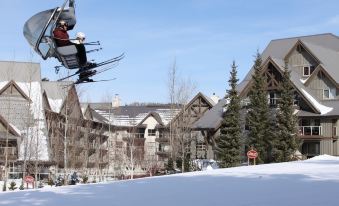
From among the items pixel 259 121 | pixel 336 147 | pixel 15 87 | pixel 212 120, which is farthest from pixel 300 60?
pixel 15 87

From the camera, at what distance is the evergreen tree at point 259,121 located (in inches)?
1489

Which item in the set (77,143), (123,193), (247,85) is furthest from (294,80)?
(123,193)

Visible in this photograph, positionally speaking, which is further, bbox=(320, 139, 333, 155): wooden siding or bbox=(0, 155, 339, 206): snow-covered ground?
bbox=(320, 139, 333, 155): wooden siding

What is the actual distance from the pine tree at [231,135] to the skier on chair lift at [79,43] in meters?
27.5

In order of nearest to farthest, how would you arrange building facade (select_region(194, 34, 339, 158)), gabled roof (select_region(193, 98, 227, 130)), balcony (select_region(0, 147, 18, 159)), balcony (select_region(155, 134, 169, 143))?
balcony (select_region(0, 147, 18, 159)), building facade (select_region(194, 34, 339, 158)), gabled roof (select_region(193, 98, 227, 130)), balcony (select_region(155, 134, 169, 143))

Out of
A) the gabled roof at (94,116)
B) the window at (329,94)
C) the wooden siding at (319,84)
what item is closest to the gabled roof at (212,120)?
the wooden siding at (319,84)

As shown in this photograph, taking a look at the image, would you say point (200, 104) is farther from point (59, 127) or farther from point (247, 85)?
point (59, 127)

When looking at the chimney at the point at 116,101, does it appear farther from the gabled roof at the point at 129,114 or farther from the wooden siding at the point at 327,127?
the wooden siding at the point at 327,127

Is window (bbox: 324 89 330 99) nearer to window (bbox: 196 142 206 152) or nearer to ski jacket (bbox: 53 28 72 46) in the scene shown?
window (bbox: 196 142 206 152)

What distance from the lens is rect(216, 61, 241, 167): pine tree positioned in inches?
1459

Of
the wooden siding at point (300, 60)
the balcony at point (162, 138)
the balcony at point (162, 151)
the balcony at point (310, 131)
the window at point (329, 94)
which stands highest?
the wooden siding at point (300, 60)

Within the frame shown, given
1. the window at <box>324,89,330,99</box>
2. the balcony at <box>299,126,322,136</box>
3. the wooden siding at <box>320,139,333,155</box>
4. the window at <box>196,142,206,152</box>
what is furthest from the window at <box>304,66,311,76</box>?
the window at <box>196,142,206,152</box>

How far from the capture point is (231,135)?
3778 cm

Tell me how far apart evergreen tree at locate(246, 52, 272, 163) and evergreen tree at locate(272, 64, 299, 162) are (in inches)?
31.4
